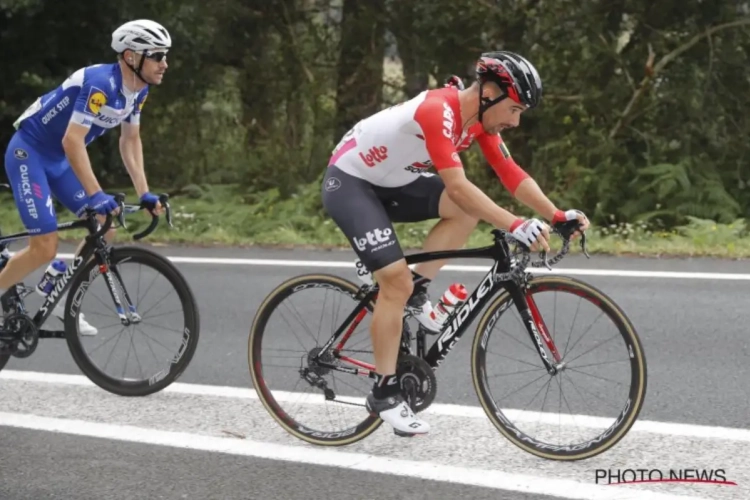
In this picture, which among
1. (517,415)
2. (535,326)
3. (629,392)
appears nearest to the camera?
(629,392)

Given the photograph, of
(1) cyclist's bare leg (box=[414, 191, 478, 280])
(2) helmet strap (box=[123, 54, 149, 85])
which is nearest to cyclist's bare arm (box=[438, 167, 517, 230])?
(1) cyclist's bare leg (box=[414, 191, 478, 280])

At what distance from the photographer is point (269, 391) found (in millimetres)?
5523

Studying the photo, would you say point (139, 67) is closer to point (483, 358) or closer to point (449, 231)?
point (449, 231)

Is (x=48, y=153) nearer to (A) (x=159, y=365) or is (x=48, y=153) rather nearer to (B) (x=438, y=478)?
(A) (x=159, y=365)

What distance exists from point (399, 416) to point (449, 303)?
0.58m

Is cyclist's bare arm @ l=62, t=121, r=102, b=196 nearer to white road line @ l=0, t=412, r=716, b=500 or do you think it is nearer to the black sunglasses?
the black sunglasses

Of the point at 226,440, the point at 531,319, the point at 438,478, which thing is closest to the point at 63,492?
the point at 226,440

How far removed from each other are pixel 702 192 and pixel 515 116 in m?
9.67

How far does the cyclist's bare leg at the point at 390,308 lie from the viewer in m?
4.88

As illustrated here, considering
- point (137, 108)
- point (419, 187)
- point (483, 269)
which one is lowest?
point (483, 269)

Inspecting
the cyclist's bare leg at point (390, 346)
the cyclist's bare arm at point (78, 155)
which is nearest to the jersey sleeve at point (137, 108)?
the cyclist's bare arm at point (78, 155)

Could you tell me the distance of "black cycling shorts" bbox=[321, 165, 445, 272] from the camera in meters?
4.88

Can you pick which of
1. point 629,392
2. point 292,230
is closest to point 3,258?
point 629,392

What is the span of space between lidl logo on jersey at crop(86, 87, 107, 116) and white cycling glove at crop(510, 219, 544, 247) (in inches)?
99.6
